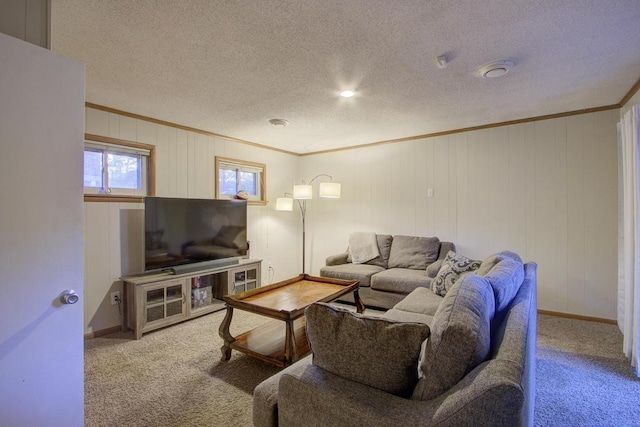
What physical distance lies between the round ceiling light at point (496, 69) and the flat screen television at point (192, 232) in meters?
3.16

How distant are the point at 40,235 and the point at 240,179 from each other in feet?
11.3

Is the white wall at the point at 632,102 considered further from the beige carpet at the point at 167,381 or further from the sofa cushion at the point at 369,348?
the beige carpet at the point at 167,381

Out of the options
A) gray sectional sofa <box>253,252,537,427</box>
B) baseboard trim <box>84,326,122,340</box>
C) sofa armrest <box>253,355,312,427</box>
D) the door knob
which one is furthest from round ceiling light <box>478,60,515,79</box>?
baseboard trim <box>84,326,122,340</box>

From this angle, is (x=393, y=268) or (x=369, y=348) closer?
(x=369, y=348)

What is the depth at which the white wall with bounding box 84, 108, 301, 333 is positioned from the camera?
3043 millimetres

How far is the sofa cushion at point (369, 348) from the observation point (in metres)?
1.03

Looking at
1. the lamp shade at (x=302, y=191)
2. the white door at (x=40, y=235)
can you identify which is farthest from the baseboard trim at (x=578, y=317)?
the white door at (x=40, y=235)

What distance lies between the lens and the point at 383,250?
4.38 meters

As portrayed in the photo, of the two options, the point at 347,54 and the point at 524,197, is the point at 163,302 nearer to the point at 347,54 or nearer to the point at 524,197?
the point at 347,54

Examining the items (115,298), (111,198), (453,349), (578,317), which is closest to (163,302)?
(115,298)

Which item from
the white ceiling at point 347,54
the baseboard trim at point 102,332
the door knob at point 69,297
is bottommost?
the baseboard trim at point 102,332

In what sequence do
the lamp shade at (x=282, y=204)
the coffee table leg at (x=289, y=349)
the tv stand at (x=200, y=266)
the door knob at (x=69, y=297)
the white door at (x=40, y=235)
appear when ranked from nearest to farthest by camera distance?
1. the white door at (x=40, y=235)
2. the door knob at (x=69, y=297)
3. the coffee table leg at (x=289, y=349)
4. the tv stand at (x=200, y=266)
5. the lamp shade at (x=282, y=204)

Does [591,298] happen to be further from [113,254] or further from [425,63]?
[113,254]

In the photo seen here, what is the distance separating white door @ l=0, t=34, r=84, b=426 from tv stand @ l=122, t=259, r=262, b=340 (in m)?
1.78
